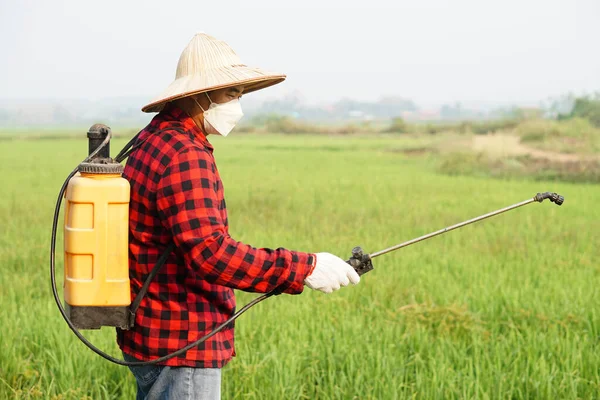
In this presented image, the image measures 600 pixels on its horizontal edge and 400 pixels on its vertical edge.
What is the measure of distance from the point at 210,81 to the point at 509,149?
20.1 m

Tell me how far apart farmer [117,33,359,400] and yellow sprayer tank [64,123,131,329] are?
3.1 inches

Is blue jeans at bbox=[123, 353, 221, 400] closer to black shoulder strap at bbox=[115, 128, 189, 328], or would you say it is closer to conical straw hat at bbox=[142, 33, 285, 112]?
black shoulder strap at bbox=[115, 128, 189, 328]

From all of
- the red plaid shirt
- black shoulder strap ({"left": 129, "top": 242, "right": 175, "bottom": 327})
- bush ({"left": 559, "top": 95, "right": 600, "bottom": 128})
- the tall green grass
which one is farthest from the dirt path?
bush ({"left": 559, "top": 95, "right": 600, "bottom": 128})

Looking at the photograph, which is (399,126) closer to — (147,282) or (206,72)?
(206,72)

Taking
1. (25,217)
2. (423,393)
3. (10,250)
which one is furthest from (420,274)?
(25,217)

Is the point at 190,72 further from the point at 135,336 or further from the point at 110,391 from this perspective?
the point at 110,391

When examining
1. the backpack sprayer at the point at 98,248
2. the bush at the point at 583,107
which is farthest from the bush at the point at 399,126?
the backpack sprayer at the point at 98,248

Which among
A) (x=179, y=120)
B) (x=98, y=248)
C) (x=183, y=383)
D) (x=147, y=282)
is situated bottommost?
Answer: (x=183, y=383)

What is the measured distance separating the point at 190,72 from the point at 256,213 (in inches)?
316

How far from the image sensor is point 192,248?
2090mm

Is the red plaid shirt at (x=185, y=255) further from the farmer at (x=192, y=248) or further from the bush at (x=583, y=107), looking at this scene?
the bush at (x=583, y=107)

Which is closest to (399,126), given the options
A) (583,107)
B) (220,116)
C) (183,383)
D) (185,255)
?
(583,107)

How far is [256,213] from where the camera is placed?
10.3 metres

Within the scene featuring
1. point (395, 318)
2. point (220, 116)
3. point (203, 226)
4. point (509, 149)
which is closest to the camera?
point (203, 226)
